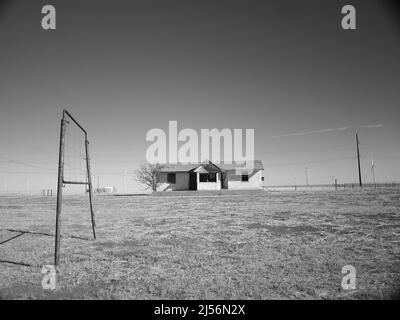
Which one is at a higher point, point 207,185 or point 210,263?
point 207,185

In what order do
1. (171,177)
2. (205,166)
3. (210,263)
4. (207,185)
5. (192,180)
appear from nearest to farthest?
(210,263) < (207,185) < (205,166) < (192,180) < (171,177)

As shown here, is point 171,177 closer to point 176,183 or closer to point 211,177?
point 176,183

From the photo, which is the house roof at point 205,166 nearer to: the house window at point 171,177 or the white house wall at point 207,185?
the house window at point 171,177

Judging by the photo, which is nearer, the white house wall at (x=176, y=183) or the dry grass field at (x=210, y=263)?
the dry grass field at (x=210, y=263)

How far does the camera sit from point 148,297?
3.66 meters

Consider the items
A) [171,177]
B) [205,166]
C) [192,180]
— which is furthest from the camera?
[171,177]

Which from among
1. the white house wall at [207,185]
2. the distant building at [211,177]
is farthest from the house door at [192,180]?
the white house wall at [207,185]

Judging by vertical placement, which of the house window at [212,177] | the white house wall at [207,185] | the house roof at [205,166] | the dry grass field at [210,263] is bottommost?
the dry grass field at [210,263]

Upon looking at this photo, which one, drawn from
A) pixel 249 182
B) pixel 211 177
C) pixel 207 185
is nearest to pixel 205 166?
pixel 211 177

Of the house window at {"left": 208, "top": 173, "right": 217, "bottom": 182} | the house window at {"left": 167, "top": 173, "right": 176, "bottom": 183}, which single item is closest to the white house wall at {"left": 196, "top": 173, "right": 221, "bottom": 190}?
the house window at {"left": 208, "top": 173, "right": 217, "bottom": 182}

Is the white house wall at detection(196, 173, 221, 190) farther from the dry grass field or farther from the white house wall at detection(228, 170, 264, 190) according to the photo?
the dry grass field
